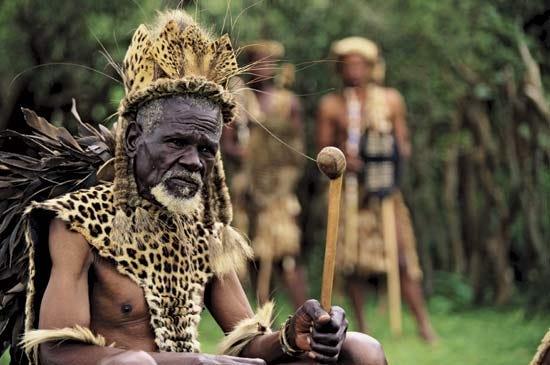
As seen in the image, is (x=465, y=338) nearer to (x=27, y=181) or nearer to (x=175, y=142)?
(x=27, y=181)

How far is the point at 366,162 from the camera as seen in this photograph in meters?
10.2

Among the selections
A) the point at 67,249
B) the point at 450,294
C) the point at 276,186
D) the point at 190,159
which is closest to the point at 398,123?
the point at 276,186

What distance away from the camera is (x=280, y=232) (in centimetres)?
1062

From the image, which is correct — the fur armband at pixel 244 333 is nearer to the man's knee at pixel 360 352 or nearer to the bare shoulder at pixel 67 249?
the man's knee at pixel 360 352

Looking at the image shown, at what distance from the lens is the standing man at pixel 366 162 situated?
10203 mm

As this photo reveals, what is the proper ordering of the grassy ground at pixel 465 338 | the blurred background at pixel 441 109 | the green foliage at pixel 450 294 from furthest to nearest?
the green foliage at pixel 450 294 → the blurred background at pixel 441 109 → the grassy ground at pixel 465 338

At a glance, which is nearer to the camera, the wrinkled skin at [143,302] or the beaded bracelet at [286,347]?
the wrinkled skin at [143,302]

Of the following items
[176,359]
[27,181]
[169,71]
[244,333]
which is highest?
[169,71]

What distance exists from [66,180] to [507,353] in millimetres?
4973

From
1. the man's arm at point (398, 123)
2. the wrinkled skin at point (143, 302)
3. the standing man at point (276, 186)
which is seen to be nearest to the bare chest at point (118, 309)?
the wrinkled skin at point (143, 302)

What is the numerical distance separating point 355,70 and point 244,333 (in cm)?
537

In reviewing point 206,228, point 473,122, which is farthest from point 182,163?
point 473,122

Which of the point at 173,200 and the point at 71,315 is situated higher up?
the point at 173,200

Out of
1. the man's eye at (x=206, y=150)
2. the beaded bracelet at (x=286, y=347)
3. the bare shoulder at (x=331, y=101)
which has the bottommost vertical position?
the beaded bracelet at (x=286, y=347)
